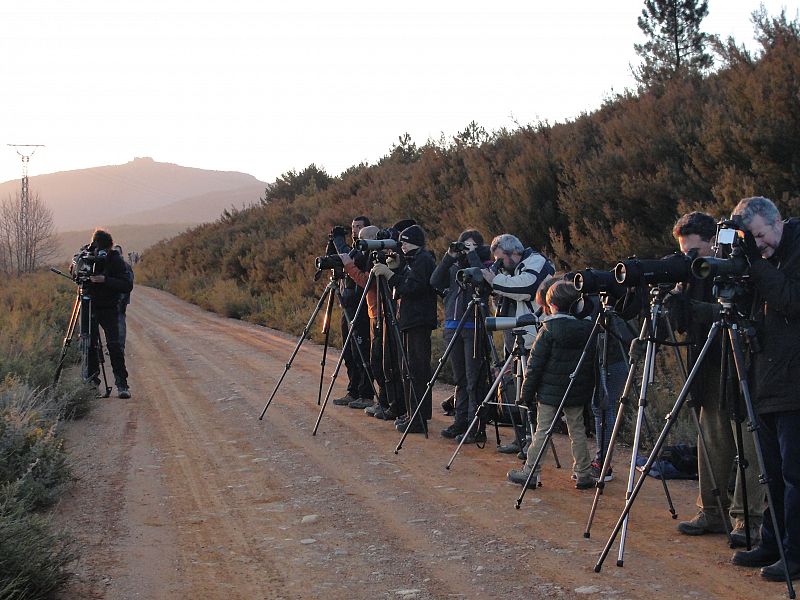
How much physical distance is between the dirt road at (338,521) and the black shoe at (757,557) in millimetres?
75

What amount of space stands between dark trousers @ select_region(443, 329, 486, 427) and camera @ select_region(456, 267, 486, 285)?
0.77 metres

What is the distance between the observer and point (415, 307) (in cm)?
888

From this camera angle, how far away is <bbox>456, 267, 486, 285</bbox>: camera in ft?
24.1

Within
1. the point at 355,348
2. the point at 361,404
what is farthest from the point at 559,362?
the point at 361,404

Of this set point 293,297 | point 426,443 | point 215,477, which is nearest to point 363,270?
point 426,443

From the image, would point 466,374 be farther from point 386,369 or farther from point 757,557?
point 757,557

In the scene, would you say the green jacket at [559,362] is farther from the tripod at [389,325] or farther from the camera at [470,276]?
the tripod at [389,325]

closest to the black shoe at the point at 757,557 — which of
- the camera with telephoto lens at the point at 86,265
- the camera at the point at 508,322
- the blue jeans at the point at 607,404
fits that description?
the blue jeans at the point at 607,404

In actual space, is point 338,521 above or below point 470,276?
below

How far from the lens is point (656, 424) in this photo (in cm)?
812

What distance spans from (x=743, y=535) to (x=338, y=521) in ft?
8.20

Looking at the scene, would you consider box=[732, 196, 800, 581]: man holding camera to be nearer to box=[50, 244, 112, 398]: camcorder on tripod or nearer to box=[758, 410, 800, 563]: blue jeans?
box=[758, 410, 800, 563]: blue jeans

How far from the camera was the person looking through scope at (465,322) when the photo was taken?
7.89 m

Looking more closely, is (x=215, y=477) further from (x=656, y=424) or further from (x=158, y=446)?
(x=656, y=424)
